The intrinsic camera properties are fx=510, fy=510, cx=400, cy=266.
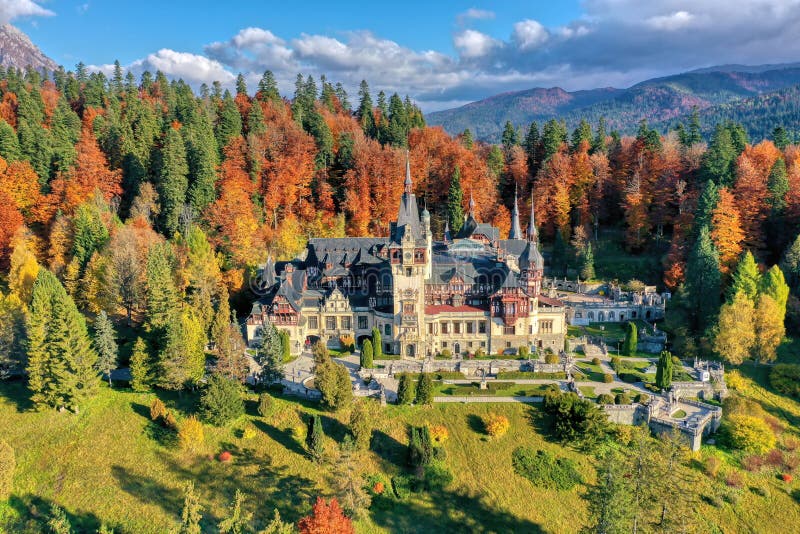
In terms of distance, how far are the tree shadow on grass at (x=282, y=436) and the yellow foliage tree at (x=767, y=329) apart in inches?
1875

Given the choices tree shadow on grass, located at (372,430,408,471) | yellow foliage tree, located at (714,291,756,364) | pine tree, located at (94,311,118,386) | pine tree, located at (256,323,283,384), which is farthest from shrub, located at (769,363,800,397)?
pine tree, located at (94,311,118,386)

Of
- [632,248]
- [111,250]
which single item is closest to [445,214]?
[632,248]

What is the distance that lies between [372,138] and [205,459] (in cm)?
6909

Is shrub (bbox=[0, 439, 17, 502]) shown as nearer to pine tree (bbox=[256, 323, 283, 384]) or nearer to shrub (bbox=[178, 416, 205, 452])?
shrub (bbox=[178, 416, 205, 452])

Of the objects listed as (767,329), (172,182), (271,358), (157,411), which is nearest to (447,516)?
(271,358)

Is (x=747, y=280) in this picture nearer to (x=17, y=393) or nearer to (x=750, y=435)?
(x=750, y=435)

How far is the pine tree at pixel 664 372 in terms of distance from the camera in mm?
47875

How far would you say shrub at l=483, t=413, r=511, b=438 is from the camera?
43.3 meters

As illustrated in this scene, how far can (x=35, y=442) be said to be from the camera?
40.9 metres

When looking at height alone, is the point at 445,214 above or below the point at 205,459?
above

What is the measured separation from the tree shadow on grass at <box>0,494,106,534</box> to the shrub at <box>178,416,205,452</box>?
7649 millimetres

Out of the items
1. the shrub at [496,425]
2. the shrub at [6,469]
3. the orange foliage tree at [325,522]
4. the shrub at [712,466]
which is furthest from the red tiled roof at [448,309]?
the shrub at [6,469]

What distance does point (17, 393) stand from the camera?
4606 centimetres

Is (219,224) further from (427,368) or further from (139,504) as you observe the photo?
(139,504)
